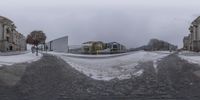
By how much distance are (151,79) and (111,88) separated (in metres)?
2.39

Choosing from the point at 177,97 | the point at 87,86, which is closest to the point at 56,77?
the point at 87,86

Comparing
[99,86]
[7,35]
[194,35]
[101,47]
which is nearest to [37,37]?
[101,47]

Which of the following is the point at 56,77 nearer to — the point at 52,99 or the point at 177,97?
the point at 52,99

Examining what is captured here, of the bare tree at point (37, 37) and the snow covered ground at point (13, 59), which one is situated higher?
the bare tree at point (37, 37)

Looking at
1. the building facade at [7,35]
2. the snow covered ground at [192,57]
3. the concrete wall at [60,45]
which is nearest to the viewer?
the snow covered ground at [192,57]

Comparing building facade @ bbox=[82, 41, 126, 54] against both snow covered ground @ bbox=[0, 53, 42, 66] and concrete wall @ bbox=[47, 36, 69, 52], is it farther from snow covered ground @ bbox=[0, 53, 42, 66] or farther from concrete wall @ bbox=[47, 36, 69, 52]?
snow covered ground @ bbox=[0, 53, 42, 66]

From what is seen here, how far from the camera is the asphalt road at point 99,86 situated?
1220 centimetres

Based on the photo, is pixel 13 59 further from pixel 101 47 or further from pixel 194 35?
pixel 194 35

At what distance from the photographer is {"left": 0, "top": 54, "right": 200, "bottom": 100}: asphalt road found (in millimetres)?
12195

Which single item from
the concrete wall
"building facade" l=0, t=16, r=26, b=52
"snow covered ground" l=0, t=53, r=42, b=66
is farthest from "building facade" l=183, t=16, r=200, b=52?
"snow covered ground" l=0, t=53, r=42, b=66

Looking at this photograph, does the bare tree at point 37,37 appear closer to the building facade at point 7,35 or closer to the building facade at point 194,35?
the building facade at point 7,35

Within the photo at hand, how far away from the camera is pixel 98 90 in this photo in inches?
531

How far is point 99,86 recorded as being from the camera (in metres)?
14.2

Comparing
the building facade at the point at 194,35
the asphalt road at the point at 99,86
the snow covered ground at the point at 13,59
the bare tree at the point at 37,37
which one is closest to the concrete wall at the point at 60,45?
the bare tree at the point at 37,37
